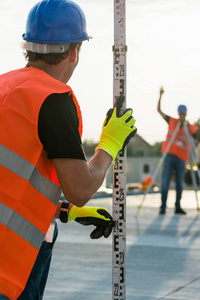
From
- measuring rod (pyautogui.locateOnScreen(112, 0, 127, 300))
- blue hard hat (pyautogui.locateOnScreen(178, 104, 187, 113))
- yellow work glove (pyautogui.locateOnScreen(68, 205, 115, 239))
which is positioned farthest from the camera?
blue hard hat (pyautogui.locateOnScreen(178, 104, 187, 113))

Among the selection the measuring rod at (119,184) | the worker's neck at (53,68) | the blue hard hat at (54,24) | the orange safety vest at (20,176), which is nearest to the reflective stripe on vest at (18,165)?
the orange safety vest at (20,176)

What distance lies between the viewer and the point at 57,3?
2773mm

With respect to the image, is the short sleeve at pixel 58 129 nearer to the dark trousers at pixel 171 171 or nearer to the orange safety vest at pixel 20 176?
the orange safety vest at pixel 20 176

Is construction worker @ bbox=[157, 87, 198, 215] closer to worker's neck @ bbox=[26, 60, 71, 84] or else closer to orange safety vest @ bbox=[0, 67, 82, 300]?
worker's neck @ bbox=[26, 60, 71, 84]

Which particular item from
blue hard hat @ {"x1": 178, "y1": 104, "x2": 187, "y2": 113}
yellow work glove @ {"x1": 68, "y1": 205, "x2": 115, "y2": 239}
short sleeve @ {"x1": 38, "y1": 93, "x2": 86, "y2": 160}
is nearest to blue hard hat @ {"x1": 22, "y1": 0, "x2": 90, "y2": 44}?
short sleeve @ {"x1": 38, "y1": 93, "x2": 86, "y2": 160}

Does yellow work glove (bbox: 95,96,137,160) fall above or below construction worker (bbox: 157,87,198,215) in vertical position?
above

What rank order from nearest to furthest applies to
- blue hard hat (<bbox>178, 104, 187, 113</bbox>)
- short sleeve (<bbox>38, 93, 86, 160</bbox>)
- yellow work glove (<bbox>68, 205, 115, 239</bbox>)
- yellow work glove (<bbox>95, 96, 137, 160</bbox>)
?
short sleeve (<bbox>38, 93, 86, 160</bbox>)
yellow work glove (<bbox>95, 96, 137, 160</bbox>)
yellow work glove (<bbox>68, 205, 115, 239</bbox>)
blue hard hat (<bbox>178, 104, 187, 113</bbox>)

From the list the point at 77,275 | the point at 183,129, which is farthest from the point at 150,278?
the point at 183,129

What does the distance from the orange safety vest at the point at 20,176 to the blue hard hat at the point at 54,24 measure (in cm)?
29

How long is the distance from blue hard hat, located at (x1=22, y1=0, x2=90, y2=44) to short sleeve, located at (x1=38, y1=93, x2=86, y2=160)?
1.31ft

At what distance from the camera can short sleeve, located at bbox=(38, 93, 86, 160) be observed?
93.7 inches

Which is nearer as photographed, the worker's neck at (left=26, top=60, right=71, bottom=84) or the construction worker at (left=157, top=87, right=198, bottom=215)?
the worker's neck at (left=26, top=60, right=71, bottom=84)

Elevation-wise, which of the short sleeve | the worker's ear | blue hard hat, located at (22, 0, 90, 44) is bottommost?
the short sleeve

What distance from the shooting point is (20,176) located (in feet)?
8.02
